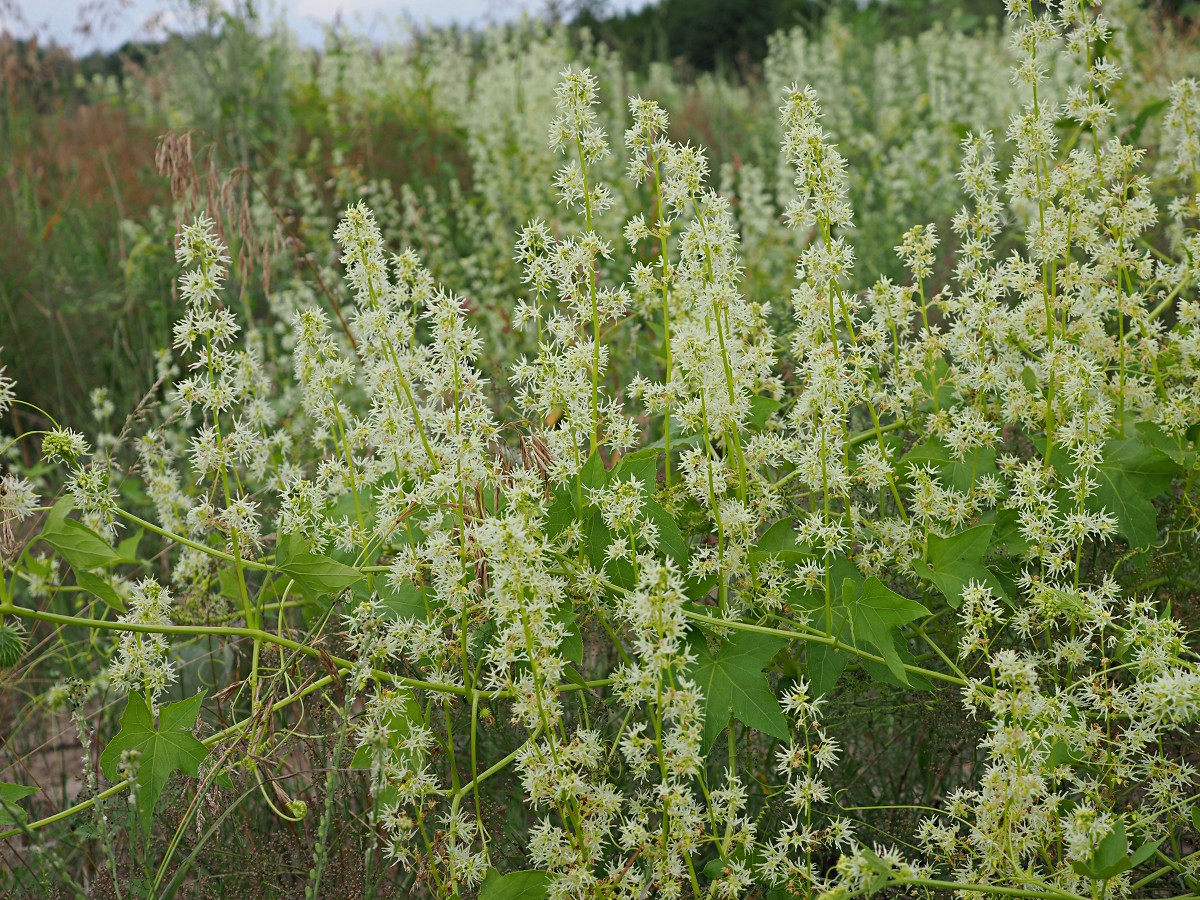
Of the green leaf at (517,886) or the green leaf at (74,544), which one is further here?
the green leaf at (74,544)

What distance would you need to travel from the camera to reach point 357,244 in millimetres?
1729

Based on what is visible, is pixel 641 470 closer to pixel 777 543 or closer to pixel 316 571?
pixel 777 543

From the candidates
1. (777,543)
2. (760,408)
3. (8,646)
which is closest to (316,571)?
(8,646)

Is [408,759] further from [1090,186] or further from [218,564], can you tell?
[1090,186]

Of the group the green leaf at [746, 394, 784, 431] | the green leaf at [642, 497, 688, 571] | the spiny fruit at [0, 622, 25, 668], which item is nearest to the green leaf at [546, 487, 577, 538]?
the green leaf at [642, 497, 688, 571]

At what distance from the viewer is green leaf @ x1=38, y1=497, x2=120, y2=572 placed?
161cm

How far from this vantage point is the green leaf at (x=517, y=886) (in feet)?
4.86

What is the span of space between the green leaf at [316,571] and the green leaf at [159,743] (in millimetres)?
258

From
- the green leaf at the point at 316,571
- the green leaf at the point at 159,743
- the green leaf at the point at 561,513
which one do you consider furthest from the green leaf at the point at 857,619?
the green leaf at the point at 159,743

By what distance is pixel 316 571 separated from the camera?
5.38ft

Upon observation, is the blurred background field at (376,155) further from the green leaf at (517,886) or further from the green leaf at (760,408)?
the green leaf at (517,886)

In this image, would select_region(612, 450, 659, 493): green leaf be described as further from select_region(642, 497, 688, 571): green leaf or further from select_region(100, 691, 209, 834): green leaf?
select_region(100, 691, 209, 834): green leaf

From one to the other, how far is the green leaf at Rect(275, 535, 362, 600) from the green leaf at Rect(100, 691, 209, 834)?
26cm

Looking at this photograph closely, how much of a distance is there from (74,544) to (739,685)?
1105 mm
